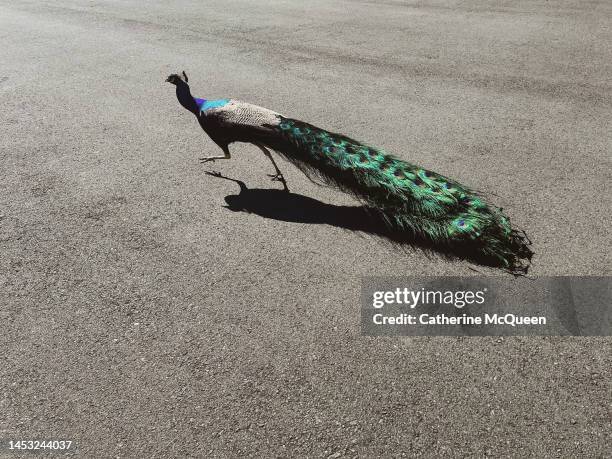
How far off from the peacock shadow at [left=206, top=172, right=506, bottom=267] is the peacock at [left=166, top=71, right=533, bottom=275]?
0.05 meters

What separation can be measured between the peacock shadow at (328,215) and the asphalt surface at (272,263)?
0.07 meters

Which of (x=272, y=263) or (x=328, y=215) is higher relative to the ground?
(x=328, y=215)

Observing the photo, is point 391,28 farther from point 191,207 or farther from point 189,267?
point 189,267

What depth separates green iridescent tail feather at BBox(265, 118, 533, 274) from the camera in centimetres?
445

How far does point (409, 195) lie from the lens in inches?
187

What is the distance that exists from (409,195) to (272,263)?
139cm

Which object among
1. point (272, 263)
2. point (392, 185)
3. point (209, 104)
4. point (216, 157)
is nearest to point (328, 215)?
point (392, 185)

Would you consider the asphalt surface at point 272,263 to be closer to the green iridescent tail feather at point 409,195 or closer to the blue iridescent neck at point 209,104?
the green iridescent tail feather at point 409,195

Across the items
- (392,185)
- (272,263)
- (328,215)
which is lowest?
(272,263)

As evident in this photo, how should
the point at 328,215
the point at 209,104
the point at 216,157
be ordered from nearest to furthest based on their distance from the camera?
the point at 328,215 → the point at 209,104 → the point at 216,157

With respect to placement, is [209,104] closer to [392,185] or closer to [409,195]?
[392,185]

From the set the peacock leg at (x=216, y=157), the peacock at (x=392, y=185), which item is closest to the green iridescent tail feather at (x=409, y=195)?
the peacock at (x=392, y=185)

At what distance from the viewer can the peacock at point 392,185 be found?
446 centimetres

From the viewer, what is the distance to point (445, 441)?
10.4 feet
